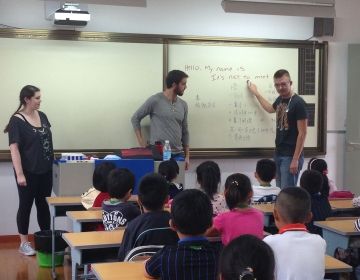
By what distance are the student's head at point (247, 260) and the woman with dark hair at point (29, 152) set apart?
3.77 metres

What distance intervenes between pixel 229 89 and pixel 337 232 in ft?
10.0

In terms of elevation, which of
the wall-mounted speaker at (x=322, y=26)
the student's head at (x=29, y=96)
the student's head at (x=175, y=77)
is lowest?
the student's head at (x=29, y=96)

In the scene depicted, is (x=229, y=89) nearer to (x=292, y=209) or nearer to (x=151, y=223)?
(x=151, y=223)

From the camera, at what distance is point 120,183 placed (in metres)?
3.51

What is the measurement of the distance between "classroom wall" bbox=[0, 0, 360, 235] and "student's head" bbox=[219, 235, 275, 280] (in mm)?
4636

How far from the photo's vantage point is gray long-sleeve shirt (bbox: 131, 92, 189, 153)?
5773 mm

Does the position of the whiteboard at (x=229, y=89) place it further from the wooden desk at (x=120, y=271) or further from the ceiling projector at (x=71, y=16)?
the wooden desk at (x=120, y=271)

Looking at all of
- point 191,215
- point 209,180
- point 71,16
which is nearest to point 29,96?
point 71,16

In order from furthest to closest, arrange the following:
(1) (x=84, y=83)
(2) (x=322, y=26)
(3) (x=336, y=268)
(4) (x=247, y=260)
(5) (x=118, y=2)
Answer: (2) (x=322, y=26)
(1) (x=84, y=83)
(5) (x=118, y=2)
(3) (x=336, y=268)
(4) (x=247, y=260)

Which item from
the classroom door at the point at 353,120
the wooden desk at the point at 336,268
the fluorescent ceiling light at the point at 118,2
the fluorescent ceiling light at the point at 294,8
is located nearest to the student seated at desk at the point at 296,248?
the wooden desk at the point at 336,268

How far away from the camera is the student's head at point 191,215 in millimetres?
2320

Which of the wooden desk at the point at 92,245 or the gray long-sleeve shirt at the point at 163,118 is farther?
the gray long-sleeve shirt at the point at 163,118

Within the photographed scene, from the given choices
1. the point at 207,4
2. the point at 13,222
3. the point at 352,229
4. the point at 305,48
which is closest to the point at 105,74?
the point at 207,4

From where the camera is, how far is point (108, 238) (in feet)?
10.3
